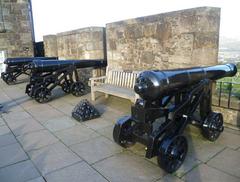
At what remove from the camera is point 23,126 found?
4301mm

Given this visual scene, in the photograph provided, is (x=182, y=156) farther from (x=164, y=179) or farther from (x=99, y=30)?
(x=99, y=30)

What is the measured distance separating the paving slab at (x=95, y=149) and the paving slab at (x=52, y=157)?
0.37 feet

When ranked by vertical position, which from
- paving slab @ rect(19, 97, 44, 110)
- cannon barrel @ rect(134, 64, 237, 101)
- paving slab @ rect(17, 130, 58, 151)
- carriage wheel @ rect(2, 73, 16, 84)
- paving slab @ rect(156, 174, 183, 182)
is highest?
cannon barrel @ rect(134, 64, 237, 101)

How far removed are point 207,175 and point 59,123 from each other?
2.79 metres

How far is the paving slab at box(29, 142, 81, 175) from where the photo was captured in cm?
282

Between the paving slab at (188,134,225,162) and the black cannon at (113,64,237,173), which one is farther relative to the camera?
the paving slab at (188,134,225,162)

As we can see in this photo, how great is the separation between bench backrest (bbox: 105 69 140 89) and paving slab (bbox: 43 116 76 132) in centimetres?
160

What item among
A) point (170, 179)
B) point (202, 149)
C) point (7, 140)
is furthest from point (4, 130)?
point (202, 149)

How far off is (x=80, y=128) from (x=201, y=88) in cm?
213

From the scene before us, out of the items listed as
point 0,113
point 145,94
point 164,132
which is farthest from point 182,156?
point 0,113

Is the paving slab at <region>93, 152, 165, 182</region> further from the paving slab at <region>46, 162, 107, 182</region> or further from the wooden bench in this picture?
the wooden bench

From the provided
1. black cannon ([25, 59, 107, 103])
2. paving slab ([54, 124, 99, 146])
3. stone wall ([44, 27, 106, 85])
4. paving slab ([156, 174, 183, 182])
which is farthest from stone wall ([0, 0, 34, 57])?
paving slab ([156, 174, 183, 182])

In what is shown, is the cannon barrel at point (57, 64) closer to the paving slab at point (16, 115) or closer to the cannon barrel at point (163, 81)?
the paving slab at point (16, 115)

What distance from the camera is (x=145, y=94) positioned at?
Result: 8.38 ft
